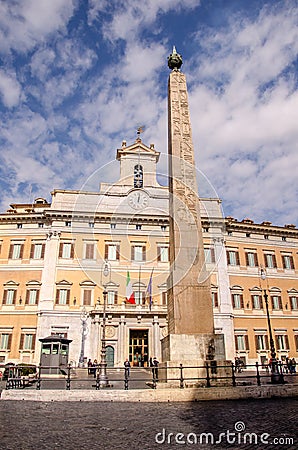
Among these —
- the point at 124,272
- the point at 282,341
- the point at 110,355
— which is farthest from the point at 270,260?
the point at 110,355

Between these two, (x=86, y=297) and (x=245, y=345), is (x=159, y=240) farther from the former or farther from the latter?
(x=245, y=345)

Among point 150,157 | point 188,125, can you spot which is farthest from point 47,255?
point 188,125

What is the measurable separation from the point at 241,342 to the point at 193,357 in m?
20.7

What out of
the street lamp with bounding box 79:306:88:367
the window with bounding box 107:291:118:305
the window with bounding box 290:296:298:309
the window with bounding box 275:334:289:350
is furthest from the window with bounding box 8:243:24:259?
the window with bounding box 290:296:298:309

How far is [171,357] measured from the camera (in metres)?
9.61

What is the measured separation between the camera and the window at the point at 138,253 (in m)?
29.2

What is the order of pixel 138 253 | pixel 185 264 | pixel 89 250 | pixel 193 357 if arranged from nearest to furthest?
1. pixel 193 357
2. pixel 185 264
3. pixel 89 250
4. pixel 138 253

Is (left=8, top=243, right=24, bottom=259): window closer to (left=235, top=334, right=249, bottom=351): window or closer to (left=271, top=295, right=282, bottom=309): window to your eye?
(left=235, top=334, right=249, bottom=351): window

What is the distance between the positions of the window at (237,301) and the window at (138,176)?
11996mm

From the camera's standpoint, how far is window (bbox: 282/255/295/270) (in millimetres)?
32134

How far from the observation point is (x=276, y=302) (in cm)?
3047

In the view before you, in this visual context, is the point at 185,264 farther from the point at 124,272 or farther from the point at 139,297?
the point at 124,272

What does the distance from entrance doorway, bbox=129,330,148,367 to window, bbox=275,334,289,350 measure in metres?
10.5

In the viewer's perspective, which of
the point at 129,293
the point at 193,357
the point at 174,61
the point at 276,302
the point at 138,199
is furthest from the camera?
the point at 138,199
